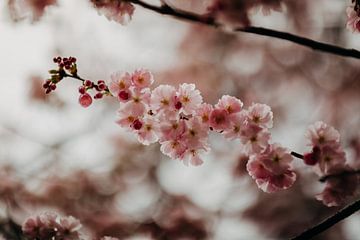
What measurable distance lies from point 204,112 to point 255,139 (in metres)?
0.27

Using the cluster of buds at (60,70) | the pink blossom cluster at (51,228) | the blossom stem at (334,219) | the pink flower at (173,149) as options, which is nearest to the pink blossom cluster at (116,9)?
the cluster of buds at (60,70)

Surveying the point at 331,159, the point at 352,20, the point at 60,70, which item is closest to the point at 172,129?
the point at 60,70

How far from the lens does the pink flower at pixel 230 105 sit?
2.05 m

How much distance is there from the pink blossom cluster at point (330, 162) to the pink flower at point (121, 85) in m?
0.74

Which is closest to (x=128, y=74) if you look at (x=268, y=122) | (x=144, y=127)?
(x=144, y=127)

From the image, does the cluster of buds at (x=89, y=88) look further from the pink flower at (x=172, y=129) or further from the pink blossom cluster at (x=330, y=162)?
the pink blossom cluster at (x=330, y=162)

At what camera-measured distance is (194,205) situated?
6387 mm

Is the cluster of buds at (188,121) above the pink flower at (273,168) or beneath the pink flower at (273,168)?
above

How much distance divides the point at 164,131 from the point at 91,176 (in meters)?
4.61

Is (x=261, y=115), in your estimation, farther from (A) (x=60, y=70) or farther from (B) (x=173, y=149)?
(A) (x=60, y=70)

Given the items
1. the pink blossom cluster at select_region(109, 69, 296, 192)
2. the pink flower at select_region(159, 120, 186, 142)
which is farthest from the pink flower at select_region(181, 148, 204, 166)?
the pink flower at select_region(159, 120, 186, 142)

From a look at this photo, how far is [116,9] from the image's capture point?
1.76 meters

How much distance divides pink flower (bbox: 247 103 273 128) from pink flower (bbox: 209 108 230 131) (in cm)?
9

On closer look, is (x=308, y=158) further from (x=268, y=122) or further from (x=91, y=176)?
(x=91, y=176)
